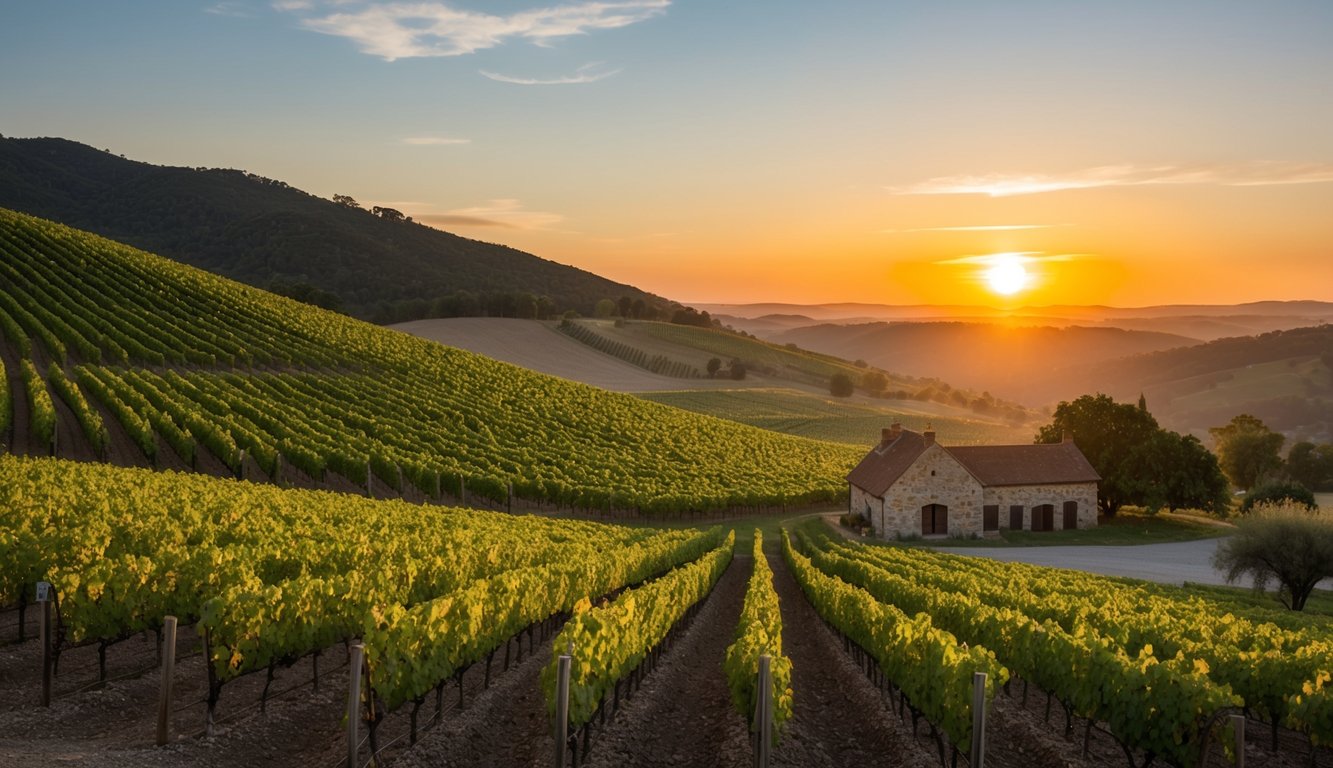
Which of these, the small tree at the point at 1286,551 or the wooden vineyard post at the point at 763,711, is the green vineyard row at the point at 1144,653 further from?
the small tree at the point at 1286,551

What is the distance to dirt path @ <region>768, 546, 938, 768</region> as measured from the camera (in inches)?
500

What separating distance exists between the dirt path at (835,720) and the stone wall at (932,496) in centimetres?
2638

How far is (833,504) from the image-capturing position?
197ft

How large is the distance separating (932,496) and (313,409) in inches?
1388

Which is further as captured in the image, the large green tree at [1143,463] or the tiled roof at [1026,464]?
the large green tree at [1143,463]

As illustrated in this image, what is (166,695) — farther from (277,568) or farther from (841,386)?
(841,386)

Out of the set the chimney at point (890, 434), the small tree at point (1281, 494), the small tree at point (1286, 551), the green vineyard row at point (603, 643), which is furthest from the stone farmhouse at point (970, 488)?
the green vineyard row at point (603, 643)

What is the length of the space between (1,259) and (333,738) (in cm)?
7416

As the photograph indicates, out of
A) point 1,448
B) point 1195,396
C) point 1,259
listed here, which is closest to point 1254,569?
point 1,448

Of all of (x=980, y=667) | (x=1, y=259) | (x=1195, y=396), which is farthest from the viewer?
(x=1195, y=396)

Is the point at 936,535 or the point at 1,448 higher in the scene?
the point at 1,448

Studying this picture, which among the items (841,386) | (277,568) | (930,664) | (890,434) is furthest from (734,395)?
(930,664)

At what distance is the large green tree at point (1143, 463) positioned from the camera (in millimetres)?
52969

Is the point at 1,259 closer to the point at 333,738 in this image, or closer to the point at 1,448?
the point at 1,448
